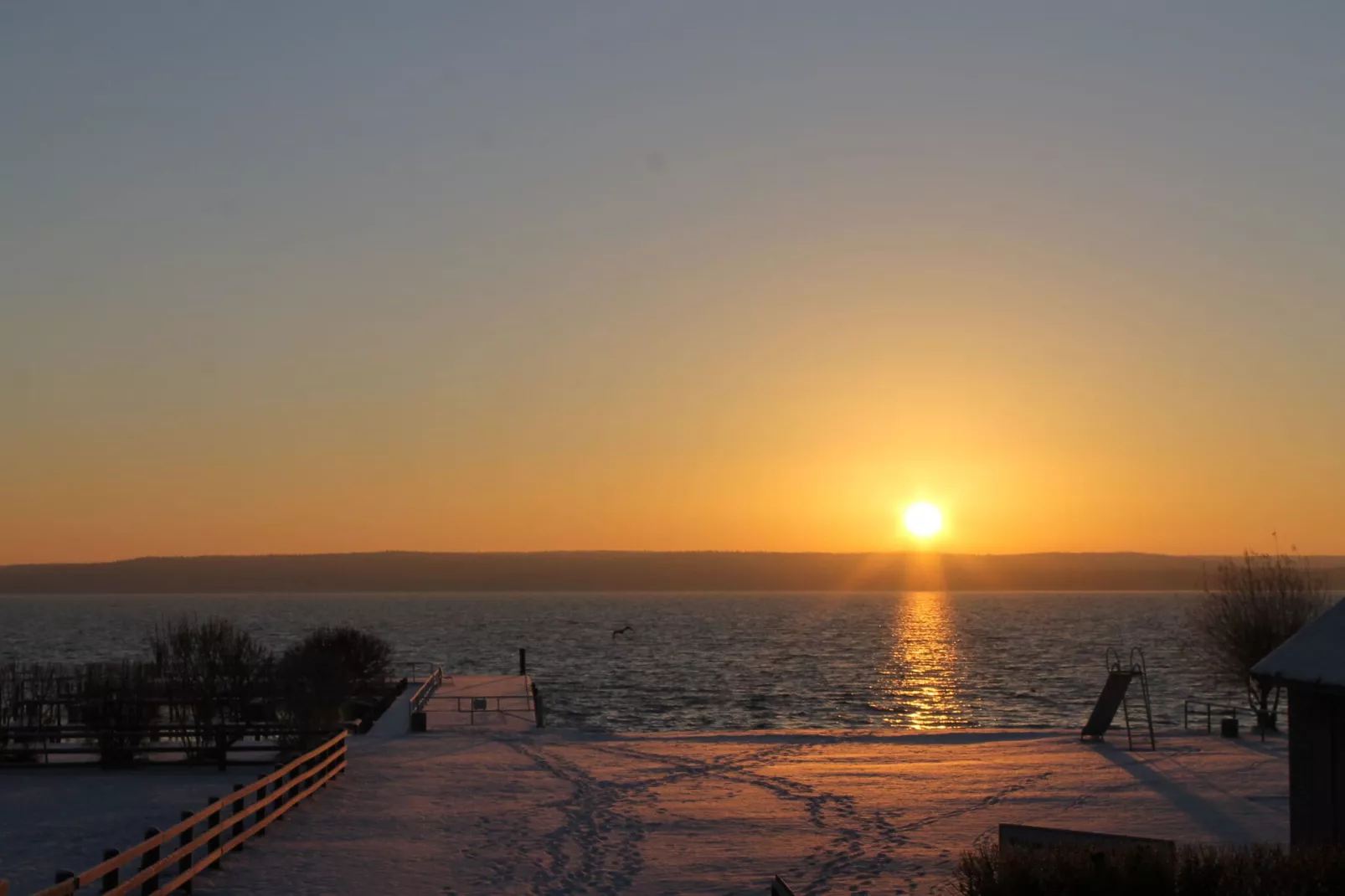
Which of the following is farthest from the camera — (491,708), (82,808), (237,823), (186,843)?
(491,708)

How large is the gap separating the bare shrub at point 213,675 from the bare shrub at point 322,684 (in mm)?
1282

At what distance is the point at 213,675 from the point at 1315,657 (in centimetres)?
3728

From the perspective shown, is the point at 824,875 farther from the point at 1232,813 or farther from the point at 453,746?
the point at 453,746

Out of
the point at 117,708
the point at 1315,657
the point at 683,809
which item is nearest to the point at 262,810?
the point at 683,809

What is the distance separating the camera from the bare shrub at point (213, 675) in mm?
43500

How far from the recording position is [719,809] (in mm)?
24812

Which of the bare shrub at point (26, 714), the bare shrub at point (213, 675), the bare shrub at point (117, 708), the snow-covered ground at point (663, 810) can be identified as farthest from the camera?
the bare shrub at point (213, 675)

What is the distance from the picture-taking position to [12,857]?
20484 millimetres

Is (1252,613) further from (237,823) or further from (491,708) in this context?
(237,823)

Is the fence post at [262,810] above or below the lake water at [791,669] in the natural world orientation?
above

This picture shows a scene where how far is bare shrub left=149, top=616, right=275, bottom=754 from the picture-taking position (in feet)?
143

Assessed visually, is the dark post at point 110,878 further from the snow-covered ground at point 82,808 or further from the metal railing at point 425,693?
the metal railing at point 425,693

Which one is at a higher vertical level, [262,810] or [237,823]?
[237,823]

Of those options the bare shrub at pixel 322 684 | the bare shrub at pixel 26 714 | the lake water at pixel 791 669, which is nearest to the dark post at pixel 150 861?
the bare shrub at pixel 26 714
